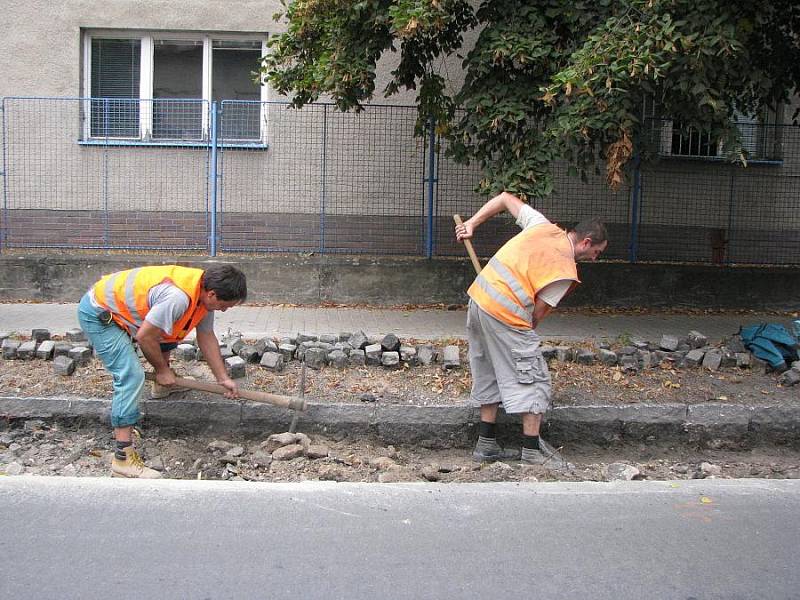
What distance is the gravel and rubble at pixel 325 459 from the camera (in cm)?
501

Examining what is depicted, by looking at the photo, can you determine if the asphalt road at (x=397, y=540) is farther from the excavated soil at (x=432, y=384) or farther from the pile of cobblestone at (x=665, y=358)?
the pile of cobblestone at (x=665, y=358)

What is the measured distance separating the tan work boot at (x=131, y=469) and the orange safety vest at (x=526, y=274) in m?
2.32

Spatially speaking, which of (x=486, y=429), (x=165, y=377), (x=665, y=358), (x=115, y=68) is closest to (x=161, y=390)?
(x=165, y=377)

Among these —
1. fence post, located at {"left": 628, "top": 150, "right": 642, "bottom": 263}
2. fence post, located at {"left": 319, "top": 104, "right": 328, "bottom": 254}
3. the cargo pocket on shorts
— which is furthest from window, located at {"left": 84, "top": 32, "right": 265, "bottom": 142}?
the cargo pocket on shorts

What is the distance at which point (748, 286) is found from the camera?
10141 mm

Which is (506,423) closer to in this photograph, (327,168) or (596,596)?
(596,596)

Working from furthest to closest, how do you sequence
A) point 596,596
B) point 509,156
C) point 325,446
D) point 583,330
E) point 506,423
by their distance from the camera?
point 583,330, point 509,156, point 506,423, point 325,446, point 596,596

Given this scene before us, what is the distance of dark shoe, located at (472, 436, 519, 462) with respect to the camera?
530 cm

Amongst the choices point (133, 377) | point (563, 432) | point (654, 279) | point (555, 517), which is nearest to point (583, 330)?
point (654, 279)

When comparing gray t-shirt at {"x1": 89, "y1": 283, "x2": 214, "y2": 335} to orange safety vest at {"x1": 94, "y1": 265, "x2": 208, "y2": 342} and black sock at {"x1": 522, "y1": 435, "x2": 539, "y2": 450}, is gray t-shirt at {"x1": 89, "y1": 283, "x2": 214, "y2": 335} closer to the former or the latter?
orange safety vest at {"x1": 94, "y1": 265, "x2": 208, "y2": 342}

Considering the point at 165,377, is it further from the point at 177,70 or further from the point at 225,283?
the point at 177,70

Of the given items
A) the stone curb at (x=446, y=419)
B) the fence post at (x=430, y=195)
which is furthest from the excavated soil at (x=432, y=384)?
the fence post at (x=430, y=195)

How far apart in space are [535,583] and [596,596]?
0.26 meters

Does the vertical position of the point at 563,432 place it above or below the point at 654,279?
below
